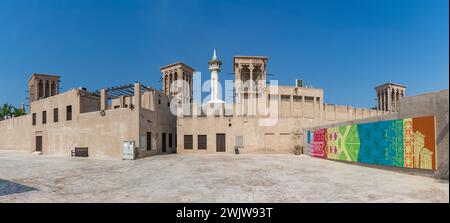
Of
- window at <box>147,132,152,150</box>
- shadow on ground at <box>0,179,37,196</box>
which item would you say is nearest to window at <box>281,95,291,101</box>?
window at <box>147,132,152,150</box>

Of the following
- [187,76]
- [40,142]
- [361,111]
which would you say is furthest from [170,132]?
[361,111]

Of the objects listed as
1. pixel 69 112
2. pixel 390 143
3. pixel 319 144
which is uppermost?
pixel 69 112

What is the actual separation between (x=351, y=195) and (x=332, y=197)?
0.72m

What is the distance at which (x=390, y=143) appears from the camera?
13.1 m

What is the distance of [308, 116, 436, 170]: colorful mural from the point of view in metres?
10.9

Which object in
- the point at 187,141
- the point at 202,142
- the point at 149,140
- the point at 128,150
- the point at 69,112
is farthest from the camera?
the point at 187,141

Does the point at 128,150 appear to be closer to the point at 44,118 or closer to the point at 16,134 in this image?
the point at 44,118

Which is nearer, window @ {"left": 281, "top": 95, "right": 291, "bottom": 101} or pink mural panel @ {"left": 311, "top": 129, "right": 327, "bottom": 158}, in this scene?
pink mural panel @ {"left": 311, "top": 129, "right": 327, "bottom": 158}

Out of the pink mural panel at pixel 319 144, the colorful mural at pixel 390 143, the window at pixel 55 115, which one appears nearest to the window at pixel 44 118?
the window at pixel 55 115

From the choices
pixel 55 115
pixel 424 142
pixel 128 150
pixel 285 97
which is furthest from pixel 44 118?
pixel 424 142

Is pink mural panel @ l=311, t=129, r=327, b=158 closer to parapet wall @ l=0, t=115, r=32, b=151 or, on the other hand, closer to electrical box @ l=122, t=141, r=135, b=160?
electrical box @ l=122, t=141, r=135, b=160

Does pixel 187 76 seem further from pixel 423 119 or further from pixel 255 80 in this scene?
pixel 423 119
